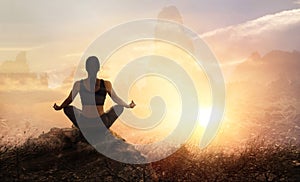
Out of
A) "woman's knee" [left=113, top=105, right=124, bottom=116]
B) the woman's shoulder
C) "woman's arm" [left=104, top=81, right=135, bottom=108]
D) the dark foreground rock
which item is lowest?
the dark foreground rock

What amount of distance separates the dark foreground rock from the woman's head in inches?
88.2

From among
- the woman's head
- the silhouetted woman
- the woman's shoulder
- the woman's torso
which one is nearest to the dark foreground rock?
the silhouetted woman

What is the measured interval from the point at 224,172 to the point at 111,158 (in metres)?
3.60

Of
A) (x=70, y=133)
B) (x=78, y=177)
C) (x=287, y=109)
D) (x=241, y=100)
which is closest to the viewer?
(x=78, y=177)

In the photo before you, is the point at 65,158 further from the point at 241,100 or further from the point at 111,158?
the point at 241,100

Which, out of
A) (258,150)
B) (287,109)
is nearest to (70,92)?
(258,150)

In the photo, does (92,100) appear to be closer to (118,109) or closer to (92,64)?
(118,109)

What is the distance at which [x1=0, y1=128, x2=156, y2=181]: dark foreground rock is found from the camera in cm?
1291

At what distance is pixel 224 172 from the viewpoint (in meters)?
13.7

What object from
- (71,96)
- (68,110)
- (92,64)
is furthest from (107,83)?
(68,110)

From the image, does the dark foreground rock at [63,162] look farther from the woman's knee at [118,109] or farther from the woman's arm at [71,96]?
the woman's arm at [71,96]

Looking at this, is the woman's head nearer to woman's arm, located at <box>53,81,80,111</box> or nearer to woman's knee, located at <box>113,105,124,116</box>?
woman's arm, located at <box>53,81,80,111</box>

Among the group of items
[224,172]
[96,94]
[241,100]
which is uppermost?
[241,100]

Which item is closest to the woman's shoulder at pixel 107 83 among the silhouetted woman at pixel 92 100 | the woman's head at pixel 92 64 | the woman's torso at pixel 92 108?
the silhouetted woman at pixel 92 100
